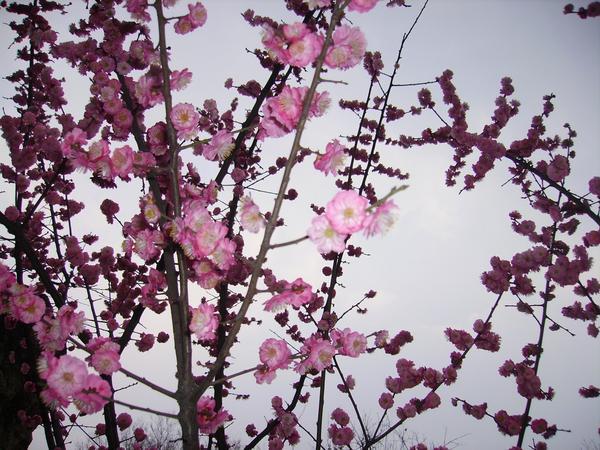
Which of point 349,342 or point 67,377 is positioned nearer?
point 67,377

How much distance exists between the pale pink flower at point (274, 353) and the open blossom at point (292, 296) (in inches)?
14.9

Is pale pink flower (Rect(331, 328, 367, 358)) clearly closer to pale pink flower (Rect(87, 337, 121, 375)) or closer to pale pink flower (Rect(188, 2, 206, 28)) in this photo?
pale pink flower (Rect(87, 337, 121, 375))

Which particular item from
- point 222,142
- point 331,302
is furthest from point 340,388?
point 222,142

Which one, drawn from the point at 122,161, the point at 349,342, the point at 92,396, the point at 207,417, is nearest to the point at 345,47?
the point at 122,161

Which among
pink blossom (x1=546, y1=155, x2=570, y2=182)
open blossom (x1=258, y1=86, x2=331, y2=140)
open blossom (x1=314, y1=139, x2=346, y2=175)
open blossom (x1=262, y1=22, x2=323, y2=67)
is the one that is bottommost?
open blossom (x1=314, y1=139, x2=346, y2=175)

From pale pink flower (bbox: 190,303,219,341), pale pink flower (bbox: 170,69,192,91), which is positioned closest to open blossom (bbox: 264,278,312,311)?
pale pink flower (bbox: 190,303,219,341)

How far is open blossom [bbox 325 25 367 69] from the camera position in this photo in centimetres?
178

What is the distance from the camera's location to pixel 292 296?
1.97 metres

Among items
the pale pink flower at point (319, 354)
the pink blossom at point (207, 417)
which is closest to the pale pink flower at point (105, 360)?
the pink blossom at point (207, 417)

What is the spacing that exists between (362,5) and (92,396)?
246 centimetres

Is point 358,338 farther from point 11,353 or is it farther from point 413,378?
point 11,353

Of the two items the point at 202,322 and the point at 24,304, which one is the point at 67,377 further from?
the point at 24,304

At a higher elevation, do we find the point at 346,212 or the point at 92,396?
the point at 346,212

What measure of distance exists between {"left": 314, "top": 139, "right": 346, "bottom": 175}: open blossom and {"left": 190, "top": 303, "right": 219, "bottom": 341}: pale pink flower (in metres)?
1.00
